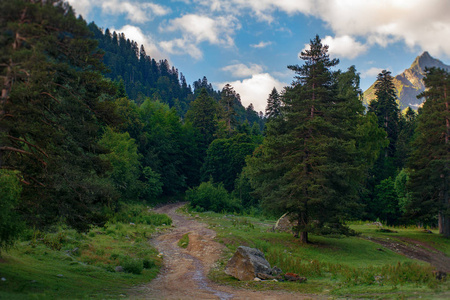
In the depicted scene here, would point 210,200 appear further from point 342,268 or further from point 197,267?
point 342,268

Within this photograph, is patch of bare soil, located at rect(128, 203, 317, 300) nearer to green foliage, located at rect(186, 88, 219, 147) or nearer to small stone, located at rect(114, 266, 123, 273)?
small stone, located at rect(114, 266, 123, 273)

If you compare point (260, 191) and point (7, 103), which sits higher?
point (7, 103)

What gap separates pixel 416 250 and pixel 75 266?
27015 mm

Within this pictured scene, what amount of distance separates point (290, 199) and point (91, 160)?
575 inches

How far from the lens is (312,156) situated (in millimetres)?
23156

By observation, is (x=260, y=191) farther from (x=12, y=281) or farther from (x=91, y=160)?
(x=12, y=281)

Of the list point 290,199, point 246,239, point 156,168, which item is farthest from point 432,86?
point 156,168

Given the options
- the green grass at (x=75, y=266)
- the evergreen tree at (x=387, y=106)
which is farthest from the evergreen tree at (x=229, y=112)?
the green grass at (x=75, y=266)

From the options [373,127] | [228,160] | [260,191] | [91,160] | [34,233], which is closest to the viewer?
[91,160]

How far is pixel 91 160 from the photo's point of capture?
494 inches

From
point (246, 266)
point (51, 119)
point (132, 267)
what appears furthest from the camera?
point (246, 266)

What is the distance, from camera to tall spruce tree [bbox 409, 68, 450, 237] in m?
31.2

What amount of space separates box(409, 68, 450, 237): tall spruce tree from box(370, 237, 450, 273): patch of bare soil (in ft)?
14.4

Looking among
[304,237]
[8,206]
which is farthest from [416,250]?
[8,206]
